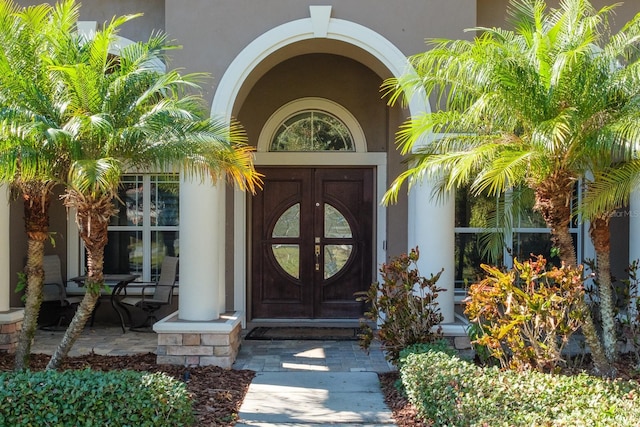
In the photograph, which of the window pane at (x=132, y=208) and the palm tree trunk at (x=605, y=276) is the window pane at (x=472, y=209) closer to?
the palm tree trunk at (x=605, y=276)

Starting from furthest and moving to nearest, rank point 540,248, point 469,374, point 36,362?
point 540,248, point 36,362, point 469,374

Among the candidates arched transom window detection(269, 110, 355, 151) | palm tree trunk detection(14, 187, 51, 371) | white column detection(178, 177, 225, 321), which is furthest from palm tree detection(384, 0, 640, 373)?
arched transom window detection(269, 110, 355, 151)

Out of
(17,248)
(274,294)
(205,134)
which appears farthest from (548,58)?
(17,248)

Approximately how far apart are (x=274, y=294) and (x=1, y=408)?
5.74m

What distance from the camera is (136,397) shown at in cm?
493

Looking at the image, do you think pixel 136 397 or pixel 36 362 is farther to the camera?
pixel 36 362

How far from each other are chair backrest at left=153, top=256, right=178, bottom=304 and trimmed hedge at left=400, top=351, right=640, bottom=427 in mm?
5009

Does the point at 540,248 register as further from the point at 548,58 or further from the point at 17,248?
the point at 17,248

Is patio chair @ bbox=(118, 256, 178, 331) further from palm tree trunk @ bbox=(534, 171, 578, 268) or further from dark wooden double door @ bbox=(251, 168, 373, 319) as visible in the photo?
palm tree trunk @ bbox=(534, 171, 578, 268)

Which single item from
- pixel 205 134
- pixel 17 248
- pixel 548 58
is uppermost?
pixel 548 58

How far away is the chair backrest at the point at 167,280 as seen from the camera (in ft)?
31.5

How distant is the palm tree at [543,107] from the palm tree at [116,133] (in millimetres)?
2162

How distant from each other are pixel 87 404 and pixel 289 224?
5.80 metres

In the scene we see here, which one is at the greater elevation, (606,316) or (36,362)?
(606,316)
